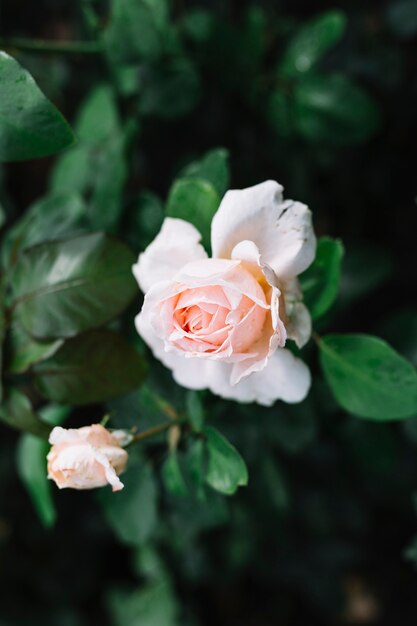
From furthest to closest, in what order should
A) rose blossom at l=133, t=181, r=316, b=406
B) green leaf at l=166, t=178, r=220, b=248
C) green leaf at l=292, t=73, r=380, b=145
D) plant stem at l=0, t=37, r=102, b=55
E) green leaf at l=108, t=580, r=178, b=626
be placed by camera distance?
green leaf at l=108, t=580, r=178, b=626 < green leaf at l=292, t=73, r=380, b=145 < plant stem at l=0, t=37, r=102, b=55 < green leaf at l=166, t=178, r=220, b=248 < rose blossom at l=133, t=181, r=316, b=406

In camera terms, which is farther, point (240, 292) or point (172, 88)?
point (172, 88)

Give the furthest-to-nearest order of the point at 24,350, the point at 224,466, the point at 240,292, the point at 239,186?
the point at 239,186 → the point at 24,350 → the point at 224,466 → the point at 240,292

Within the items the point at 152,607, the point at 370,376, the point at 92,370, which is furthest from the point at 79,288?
the point at 152,607

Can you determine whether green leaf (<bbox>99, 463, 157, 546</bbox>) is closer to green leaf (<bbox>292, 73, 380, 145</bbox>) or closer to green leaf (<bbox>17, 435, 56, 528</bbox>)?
green leaf (<bbox>17, 435, 56, 528</bbox>)

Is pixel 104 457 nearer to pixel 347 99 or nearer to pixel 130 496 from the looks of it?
pixel 130 496

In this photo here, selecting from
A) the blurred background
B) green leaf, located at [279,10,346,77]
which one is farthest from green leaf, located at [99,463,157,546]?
green leaf, located at [279,10,346,77]

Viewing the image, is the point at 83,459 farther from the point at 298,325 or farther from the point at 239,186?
the point at 239,186
